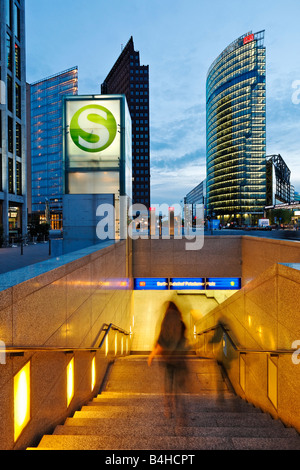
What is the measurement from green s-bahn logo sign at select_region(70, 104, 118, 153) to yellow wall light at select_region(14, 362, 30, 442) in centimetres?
1132

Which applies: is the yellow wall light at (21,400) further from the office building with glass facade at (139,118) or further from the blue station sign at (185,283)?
the office building with glass facade at (139,118)

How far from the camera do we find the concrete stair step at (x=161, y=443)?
2.85 metres

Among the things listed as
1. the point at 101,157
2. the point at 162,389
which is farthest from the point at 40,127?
the point at 162,389

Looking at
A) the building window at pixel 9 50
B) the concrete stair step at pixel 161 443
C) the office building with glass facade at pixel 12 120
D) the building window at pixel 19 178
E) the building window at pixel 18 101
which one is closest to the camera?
the concrete stair step at pixel 161 443

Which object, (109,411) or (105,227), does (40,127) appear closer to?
(105,227)

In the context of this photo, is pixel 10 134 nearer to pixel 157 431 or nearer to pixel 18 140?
pixel 18 140

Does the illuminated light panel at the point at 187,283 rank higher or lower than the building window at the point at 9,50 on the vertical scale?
lower

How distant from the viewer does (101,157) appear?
1259cm

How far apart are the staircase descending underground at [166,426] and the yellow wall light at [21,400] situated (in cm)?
37

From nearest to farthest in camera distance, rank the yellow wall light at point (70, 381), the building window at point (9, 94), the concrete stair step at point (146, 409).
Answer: the yellow wall light at point (70, 381) → the concrete stair step at point (146, 409) → the building window at point (9, 94)

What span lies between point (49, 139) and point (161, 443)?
92.8 meters

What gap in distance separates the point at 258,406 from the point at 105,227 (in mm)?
8882

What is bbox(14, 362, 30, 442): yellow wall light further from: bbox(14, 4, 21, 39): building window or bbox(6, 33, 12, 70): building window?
bbox(14, 4, 21, 39): building window

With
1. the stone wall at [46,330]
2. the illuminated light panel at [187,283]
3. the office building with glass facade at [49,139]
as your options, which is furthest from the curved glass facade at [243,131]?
the stone wall at [46,330]
